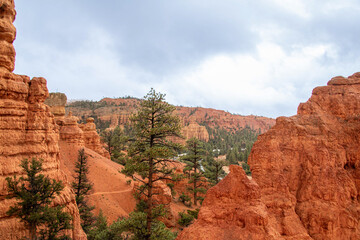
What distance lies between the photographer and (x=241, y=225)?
24.1 feet

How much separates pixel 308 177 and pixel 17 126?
15080 millimetres

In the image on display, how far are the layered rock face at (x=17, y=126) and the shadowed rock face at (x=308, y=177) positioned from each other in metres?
7.72

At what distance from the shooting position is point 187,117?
6540 inches

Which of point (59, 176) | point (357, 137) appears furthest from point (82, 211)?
point (357, 137)

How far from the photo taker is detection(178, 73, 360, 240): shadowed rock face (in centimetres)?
820

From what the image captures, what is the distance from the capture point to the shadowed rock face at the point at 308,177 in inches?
323

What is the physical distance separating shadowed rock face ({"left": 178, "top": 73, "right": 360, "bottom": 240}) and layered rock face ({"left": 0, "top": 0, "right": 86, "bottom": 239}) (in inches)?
304

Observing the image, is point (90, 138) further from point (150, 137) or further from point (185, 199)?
point (150, 137)

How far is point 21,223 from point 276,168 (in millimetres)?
12444

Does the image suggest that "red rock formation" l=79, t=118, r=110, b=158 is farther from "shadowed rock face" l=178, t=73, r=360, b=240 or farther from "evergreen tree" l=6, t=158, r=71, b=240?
"shadowed rock face" l=178, t=73, r=360, b=240

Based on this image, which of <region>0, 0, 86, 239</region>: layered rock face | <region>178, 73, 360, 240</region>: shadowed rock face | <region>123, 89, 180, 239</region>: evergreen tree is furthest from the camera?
<region>123, 89, 180, 239</region>: evergreen tree

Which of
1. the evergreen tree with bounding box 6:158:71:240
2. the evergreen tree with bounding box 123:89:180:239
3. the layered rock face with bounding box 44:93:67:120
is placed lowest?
the evergreen tree with bounding box 6:158:71:240

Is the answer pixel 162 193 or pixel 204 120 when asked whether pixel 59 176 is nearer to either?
pixel 162 193

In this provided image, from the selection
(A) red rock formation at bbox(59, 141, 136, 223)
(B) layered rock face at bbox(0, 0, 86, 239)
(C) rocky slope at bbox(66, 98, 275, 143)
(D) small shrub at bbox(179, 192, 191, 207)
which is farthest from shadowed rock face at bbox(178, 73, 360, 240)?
(C) rocky slope at bbox(66, 98, 275, 143)
